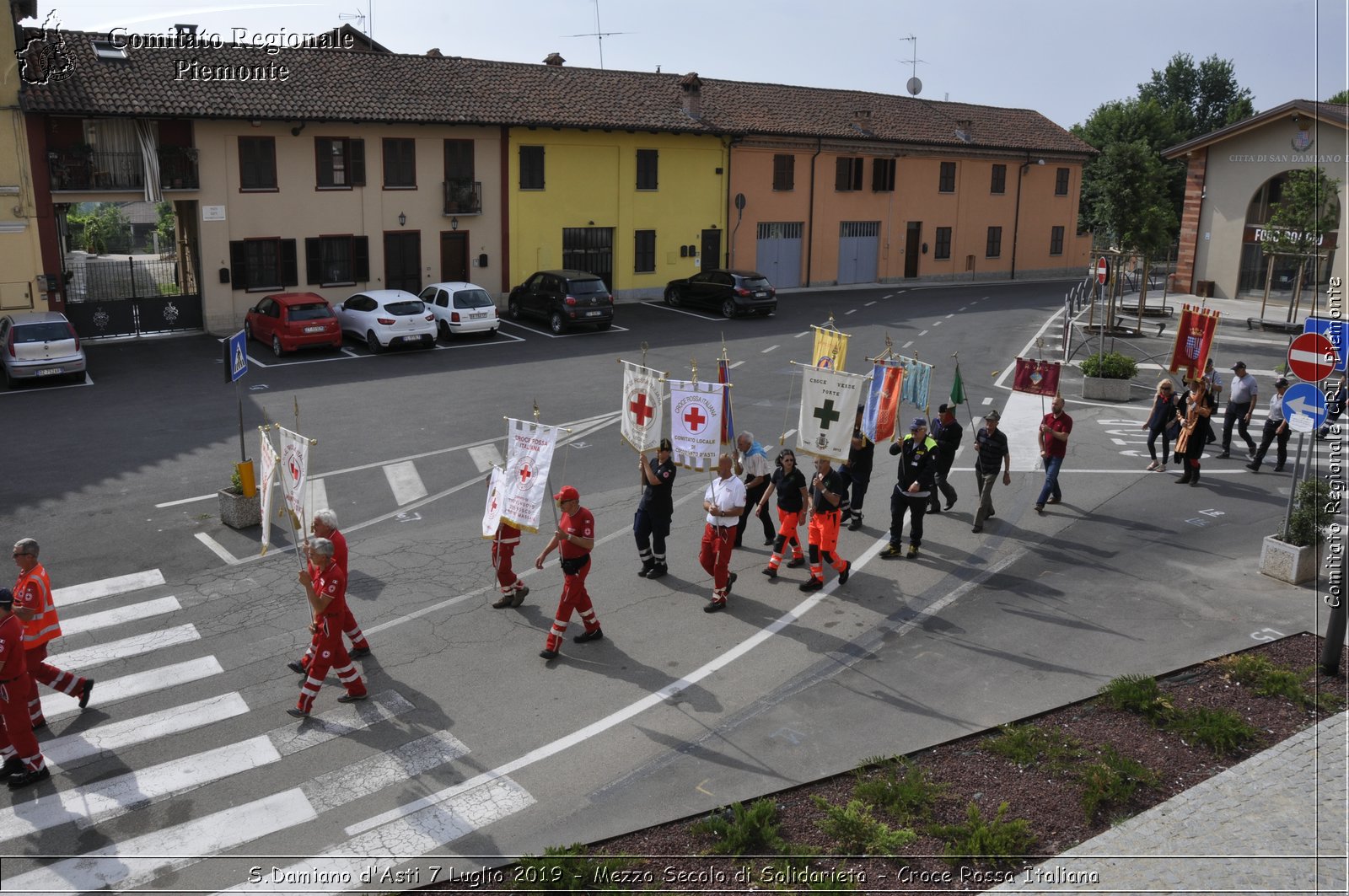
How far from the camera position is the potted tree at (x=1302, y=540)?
13023 millimetres

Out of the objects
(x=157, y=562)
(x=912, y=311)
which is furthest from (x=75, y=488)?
(x=912, y=311)

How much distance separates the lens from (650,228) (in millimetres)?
38656

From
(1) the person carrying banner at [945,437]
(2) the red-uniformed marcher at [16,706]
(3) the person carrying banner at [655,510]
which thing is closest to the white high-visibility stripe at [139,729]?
(2) the red-uniformed marcher at [16,706]

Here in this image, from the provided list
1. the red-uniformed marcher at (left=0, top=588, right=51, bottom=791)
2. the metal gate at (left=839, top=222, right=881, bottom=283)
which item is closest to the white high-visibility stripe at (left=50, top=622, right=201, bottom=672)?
the red-uniformed marcher at (left=0, top=588, right=51, bottom=791)

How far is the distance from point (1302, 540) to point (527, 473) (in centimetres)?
931

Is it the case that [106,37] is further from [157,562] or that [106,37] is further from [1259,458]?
[1259,458]

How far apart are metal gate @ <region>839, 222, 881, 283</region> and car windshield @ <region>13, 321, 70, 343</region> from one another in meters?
29.7

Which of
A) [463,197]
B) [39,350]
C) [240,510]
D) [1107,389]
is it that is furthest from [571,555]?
[463,197]

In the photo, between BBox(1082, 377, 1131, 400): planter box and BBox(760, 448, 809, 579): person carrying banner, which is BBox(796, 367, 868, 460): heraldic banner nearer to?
BBox(760, 448, 809, 579): person carrying banner

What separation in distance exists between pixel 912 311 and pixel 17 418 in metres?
26.8

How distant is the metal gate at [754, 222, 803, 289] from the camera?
42.2 metres

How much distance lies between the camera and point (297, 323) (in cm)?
2691

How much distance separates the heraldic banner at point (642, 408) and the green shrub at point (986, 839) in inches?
256

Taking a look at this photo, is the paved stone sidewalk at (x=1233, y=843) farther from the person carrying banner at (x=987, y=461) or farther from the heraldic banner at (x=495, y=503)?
the heraldic banner at (x=495, y=503)
